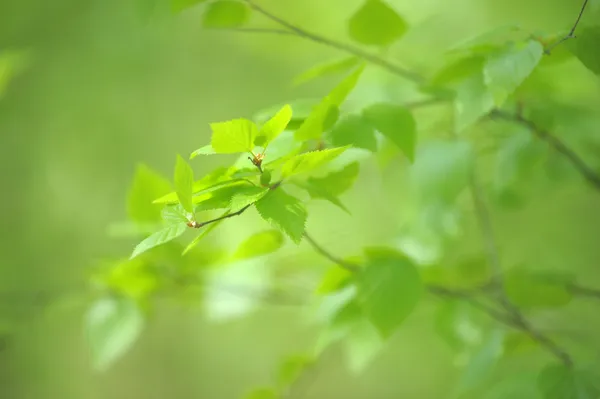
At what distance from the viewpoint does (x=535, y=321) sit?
2.96 feet

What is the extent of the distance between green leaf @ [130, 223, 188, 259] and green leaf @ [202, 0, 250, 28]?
0.88ft

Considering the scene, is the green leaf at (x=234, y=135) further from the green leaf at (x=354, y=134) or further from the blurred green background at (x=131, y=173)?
the blurred green background at (x=131, y=173)

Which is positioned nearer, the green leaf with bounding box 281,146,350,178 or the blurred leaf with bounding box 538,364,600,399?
the green leaf with bounding box 281,146,350,178

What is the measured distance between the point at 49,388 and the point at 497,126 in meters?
1.55

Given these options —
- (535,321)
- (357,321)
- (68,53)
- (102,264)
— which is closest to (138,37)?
(68,53)

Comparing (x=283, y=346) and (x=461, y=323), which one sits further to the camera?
(x=283, y=346)

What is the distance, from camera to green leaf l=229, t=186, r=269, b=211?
31 cm

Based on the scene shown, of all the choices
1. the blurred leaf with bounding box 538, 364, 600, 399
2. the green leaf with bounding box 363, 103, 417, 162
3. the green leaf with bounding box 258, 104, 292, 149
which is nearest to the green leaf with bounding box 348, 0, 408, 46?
the green leaf with bounding box 363, 103, 417, 162

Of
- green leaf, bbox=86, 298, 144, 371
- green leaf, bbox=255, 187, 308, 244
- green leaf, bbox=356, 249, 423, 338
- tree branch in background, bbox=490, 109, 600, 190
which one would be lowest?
green leaf, bbox=86, 298, 144, 371

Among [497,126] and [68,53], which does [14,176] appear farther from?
[497,126]

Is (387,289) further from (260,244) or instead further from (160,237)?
(160,237)

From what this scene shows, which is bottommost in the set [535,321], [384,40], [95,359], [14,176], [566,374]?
[14,176]

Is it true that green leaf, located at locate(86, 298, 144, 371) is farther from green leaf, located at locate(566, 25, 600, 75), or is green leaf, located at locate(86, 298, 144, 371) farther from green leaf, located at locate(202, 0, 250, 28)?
green leaf, located at locate(566, 25, 600, 75)

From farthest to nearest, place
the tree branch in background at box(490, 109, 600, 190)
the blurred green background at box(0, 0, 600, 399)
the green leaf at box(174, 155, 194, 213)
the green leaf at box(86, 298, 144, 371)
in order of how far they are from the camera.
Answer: the blurred green background at box(0, 0, 600, 399), the green leaf at box(86, 298, 144, 371), the tree branch in background at box(490, 109, 600, 190), the green leaf at box(174, 155, 194, 213)
